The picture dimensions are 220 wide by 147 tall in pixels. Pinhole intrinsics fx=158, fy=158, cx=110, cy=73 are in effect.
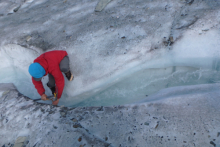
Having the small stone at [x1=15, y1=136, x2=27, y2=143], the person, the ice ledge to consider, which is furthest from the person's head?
the small stone at [x1=15, y1=136, x2=27, y2=143]

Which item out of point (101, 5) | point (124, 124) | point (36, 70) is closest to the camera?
point (124, 124)

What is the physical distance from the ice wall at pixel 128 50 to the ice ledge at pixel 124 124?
1.48 feet

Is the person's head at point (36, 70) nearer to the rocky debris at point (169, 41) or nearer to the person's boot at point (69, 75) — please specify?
the person's boot at point (69, 75)

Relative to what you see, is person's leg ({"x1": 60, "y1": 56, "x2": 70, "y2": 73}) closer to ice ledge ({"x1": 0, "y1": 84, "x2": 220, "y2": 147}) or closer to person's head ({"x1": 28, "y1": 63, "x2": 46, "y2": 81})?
person's head ({"x1": 28, "y1": 63, "x2": 46, "y2": 81})

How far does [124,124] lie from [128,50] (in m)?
1.08

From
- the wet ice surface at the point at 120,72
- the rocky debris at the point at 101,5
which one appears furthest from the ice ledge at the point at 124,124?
the rocky debris at the point at 101,5

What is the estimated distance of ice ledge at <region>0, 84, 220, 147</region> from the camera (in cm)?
138

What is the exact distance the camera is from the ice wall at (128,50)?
85.9 inches

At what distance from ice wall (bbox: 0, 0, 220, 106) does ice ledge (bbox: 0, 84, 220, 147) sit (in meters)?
0.45

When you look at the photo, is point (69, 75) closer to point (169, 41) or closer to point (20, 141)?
point (20, 141)

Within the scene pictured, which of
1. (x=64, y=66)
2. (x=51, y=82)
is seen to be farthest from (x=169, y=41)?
(x=51, y=82)

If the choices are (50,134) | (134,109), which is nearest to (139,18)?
(134,109)

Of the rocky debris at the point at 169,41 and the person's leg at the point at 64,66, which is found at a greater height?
the person's leg at the point at 64,66

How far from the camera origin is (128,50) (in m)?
2.22
